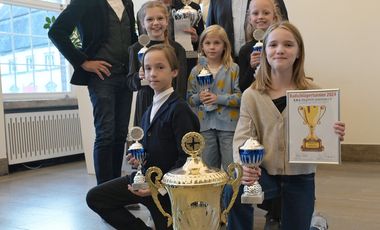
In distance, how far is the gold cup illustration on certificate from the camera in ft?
4.31

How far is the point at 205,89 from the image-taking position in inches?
84.6

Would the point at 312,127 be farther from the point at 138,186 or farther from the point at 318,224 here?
the point at 318,224

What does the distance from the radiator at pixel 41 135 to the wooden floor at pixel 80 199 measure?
26 centimetres

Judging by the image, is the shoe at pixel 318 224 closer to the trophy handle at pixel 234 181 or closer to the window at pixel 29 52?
the trophy handle at pixel 234 181

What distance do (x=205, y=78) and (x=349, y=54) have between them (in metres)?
2.76

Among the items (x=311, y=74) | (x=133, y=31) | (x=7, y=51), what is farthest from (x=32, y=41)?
(x=311, y=74)

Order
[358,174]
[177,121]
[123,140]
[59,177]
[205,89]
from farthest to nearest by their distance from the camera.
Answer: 1. [59,177]
2. [358,174]
3. [123,140]
4. [205,89]
5. [177,121]

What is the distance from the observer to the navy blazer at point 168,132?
1669mm

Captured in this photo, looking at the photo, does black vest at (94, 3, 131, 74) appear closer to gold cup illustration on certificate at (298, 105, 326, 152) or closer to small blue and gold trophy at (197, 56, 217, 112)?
small blue and gold trophy at (197, 56, 217, 112)

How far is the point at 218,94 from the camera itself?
7.50ft

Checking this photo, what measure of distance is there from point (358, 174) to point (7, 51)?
11.7 feet

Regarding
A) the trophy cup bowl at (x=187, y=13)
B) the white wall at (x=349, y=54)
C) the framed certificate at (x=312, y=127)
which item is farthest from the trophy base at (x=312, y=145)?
the white wall at (x=349, y=54)

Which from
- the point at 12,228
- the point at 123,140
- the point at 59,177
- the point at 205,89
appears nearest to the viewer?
the point at 205,89

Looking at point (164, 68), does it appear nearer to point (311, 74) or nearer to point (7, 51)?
point (311, 74)
